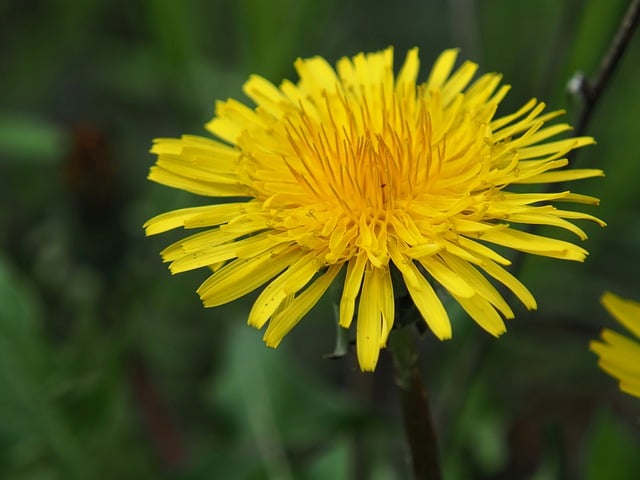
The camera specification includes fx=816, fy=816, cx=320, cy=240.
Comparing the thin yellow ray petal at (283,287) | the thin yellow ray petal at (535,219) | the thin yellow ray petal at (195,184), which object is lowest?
the thin yellow ray petal at (283,287)

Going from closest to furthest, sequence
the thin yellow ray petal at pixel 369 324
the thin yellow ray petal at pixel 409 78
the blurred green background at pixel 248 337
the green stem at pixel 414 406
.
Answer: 1. the thin yellow ray petal at pixel 369 324
2. the green stem at pixel 414 406
3. the thin yellow ray petal at pixel 409 78
4. the blurred green background at pixel 248 337

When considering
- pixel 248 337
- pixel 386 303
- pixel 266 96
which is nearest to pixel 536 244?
pixel 386 303

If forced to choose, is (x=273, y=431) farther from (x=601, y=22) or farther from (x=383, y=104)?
(x=601, y=22)

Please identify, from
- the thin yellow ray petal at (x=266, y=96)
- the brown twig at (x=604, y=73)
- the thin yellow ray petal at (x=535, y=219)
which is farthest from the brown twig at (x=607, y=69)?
the thin yellow ray petal at (x=266, y=96)

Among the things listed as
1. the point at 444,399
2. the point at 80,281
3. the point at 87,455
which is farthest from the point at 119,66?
the point at 444,399

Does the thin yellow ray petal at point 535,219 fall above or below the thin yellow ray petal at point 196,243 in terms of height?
below

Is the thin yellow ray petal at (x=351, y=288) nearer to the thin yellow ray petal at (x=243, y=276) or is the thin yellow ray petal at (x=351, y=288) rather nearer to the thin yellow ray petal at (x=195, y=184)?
the thin yellow ray petal at (x=243, y=276)

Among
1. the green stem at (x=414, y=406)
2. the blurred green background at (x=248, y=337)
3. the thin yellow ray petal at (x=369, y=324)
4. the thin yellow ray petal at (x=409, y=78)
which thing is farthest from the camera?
the blurred green background at (x=248, y=337)
